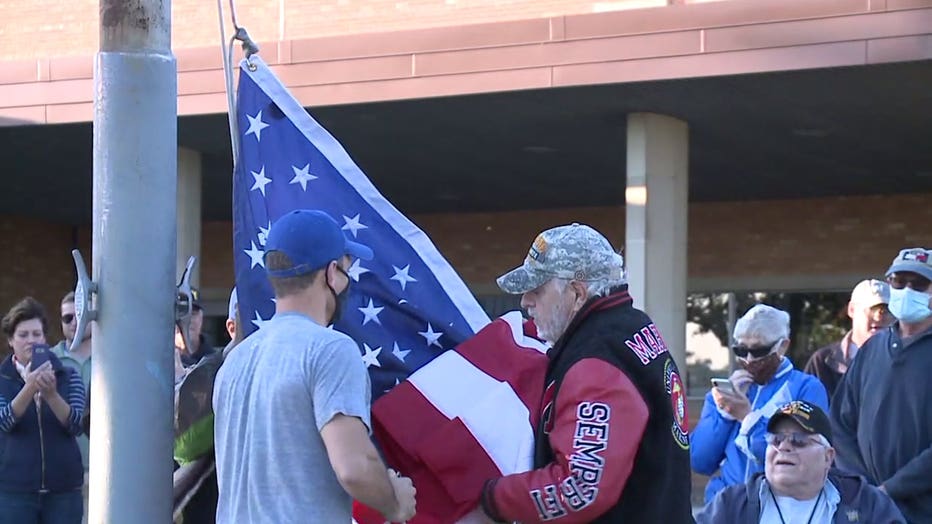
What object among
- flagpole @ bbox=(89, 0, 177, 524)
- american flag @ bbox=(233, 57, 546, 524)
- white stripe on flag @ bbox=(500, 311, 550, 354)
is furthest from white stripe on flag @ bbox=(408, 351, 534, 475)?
flagpole @ bbox=(89, 0, 177, 524)

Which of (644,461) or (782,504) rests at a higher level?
(644,461)

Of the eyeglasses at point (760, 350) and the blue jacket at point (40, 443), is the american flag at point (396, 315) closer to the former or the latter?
the eyeglasses at point (760, 350)

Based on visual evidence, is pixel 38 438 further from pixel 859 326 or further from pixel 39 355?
pixel 859 326

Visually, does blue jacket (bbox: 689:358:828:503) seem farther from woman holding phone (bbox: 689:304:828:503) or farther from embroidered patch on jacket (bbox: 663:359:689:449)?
embroidered patch on jacket (bbox: 663:359:689:449)

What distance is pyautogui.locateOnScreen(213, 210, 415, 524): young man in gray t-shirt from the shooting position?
3.24 m

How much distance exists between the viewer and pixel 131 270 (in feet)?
12.4

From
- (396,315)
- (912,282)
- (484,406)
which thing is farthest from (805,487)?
(912,282)

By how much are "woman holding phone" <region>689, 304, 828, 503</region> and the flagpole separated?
8.99 feet

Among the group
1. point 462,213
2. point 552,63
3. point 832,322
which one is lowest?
point 832,322

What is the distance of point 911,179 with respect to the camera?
15977 millimetres

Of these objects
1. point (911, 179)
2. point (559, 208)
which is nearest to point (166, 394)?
point (911, 179)

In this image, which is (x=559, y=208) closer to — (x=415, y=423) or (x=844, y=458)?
(x=844, y=458)

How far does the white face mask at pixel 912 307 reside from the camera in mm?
6133

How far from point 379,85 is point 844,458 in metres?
6.24
